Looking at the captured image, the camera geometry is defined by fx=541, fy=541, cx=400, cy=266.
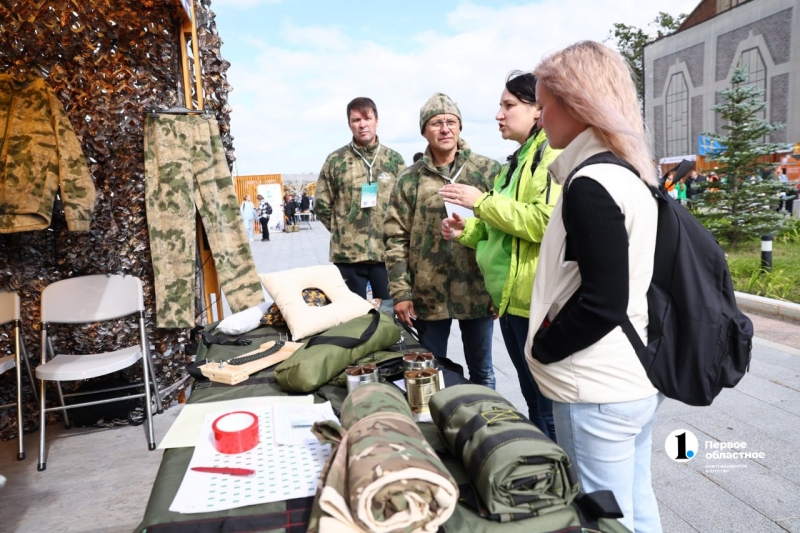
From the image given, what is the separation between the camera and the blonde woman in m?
1.14

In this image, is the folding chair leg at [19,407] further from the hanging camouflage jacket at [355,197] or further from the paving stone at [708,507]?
the paving stone at [708,507]

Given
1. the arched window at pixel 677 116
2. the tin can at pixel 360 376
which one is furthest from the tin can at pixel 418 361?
the arched window at pixel 677 116

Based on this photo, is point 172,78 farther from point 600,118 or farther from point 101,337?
point 600,118

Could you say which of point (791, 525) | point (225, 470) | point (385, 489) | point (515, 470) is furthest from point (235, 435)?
point (791, 525)

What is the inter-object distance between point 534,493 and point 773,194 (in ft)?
29.0

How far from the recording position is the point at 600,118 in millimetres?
1203

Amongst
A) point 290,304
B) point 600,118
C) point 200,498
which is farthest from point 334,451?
point 290,304

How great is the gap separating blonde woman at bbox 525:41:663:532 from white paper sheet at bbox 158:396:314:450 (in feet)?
2.57

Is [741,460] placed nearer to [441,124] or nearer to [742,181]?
[441,124]

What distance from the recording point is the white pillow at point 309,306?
2416 mm

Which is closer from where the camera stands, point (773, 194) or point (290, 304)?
point (290, 304)

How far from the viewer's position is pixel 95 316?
3164mm

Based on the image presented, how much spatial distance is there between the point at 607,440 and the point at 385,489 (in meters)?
0.61

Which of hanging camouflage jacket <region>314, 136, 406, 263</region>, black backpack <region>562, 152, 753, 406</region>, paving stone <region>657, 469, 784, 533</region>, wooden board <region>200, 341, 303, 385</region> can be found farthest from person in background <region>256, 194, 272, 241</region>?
black backpack <region>562, 152, 753, 406</region>
